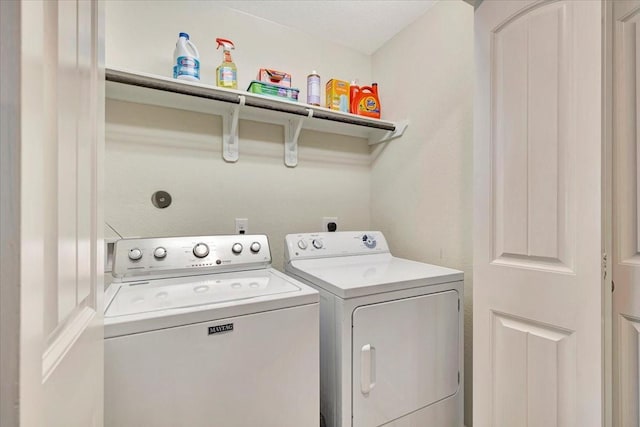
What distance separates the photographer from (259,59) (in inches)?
78.8

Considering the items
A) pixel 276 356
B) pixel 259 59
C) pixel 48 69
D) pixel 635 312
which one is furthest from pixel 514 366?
pixel 259 59

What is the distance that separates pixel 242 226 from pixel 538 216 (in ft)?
5.26

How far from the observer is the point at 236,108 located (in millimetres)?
1705

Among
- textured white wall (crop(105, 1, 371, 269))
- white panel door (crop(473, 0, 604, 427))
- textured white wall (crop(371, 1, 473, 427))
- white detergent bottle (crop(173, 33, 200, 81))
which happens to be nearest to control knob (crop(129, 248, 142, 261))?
textured white wall (crop(105, 1, 371, 269))

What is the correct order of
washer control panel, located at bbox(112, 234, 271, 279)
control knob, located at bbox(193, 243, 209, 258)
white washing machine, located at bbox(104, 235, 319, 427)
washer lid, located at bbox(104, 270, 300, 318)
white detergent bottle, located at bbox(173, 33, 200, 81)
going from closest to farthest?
white washing machine, located at bbox(104, 235, 319, 427) → washer lid, located at bbox(104, 270, 300, 318) → washer control panel, located at bbox(112, 234, 271, 279) → control knob, located at bbox(193, 243, 209, 258) → white detergent bottle, located at bbox(173, 33, 200, 81)

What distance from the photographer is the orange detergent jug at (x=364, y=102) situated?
211 cm

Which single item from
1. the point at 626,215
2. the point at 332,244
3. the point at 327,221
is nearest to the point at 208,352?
the point at 332,244

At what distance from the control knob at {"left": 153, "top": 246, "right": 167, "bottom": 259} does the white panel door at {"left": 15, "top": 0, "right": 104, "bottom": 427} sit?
732 mm

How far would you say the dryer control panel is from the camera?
5.64 ft

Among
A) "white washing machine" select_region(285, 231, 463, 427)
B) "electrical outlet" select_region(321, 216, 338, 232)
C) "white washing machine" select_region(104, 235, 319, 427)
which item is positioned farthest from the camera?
"electrical outlet" select_region(321, 216, 338, 232)

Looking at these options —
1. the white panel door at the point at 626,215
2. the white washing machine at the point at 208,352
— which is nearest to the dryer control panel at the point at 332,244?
the white washing machine at the point at 208,352

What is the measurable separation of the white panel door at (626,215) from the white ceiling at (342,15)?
1.24 metres

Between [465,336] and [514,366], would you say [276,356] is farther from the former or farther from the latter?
[465,336]

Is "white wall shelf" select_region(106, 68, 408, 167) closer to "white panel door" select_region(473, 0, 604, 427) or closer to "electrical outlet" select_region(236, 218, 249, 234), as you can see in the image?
"electrical outlet" select_region(236, 218, 249, 234)
